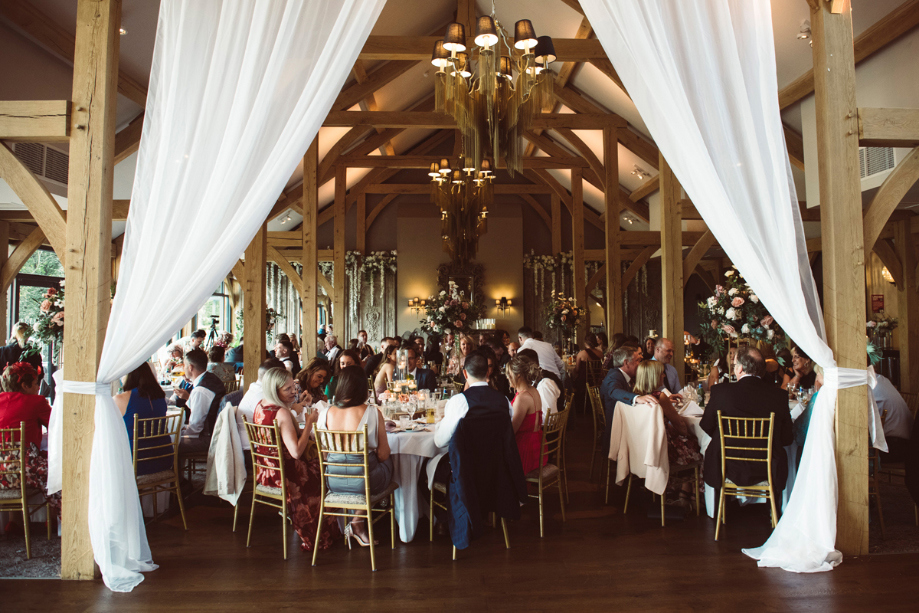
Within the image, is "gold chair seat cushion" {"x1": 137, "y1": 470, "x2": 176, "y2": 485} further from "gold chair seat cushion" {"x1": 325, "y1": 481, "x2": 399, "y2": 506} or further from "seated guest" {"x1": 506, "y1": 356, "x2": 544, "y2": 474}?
"seated guest" {"x1": 506, "y1": 356, "x2": 544, "y2": 474}

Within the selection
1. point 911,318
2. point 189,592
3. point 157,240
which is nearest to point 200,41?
point 157,240

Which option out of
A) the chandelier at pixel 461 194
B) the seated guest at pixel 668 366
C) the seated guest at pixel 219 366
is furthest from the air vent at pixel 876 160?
the seated guest at pixel 219 366

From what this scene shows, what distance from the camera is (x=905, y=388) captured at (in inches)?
375

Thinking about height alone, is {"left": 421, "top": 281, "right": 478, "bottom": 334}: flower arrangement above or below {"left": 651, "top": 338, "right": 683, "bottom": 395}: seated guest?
above

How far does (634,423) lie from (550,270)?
12.0 m

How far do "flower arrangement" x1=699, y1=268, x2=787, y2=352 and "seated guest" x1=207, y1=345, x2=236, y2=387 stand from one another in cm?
553

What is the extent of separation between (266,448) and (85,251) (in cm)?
166

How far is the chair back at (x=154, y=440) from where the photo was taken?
4.25m

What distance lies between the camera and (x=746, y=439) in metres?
4.03

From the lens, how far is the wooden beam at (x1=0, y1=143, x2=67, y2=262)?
3.58m

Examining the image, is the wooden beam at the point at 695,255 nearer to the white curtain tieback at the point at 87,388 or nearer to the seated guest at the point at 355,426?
the seated guest at the point at 355,426

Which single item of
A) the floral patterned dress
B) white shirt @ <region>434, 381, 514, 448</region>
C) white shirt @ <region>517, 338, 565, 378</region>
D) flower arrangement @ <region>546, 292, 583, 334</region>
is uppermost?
flower arrangement @ <region>546, 292, 583, 334</region>

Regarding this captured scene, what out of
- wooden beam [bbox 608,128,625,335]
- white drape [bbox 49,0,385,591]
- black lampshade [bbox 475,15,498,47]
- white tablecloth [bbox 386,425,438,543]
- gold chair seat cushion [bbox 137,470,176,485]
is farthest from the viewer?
wooden beam [bbox 608,128,625,335]

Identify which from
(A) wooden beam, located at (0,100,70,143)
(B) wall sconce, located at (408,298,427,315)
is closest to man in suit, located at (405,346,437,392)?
(A) wooden beam, located at (0,100,70,143)
